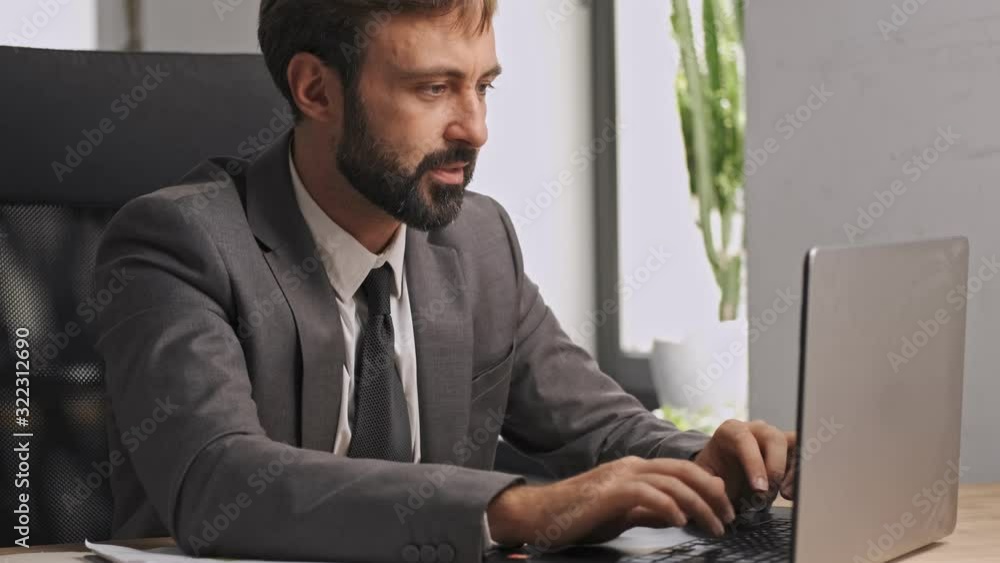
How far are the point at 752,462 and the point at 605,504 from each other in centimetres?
25

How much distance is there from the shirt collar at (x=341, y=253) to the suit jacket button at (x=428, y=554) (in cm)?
47

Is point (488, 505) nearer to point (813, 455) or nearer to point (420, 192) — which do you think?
point (813, 455)

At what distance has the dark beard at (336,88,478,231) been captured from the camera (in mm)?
1394

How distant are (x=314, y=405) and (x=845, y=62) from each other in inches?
36.6

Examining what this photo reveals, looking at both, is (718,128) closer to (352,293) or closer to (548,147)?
(548,147)

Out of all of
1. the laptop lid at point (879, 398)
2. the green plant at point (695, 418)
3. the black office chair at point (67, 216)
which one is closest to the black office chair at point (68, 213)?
the black office chair at point (67, 216)

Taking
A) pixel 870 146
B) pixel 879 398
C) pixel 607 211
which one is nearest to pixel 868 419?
pixel 879 398

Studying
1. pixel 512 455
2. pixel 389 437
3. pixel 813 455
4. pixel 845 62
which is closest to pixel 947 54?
pixel 845 62

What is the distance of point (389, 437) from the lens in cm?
136

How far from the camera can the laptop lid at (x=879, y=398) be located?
2.68 ft

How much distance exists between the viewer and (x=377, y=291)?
1396 millimetres

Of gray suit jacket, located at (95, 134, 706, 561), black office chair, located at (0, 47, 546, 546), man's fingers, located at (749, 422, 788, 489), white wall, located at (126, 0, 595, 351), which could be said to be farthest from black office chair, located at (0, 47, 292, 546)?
white wall, located at (126, 0, 595, 351)

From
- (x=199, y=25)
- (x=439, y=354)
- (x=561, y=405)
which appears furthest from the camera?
(x=199, y=25)

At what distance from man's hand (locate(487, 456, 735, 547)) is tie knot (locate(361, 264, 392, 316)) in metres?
0.45
